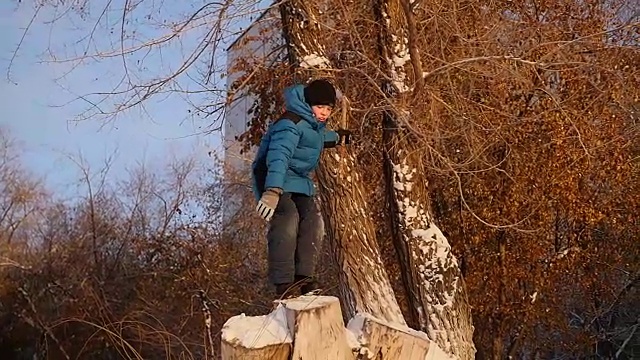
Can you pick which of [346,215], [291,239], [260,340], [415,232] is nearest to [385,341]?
[260,340]

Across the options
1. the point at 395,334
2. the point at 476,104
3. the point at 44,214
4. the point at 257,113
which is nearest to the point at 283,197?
the point at 395,334

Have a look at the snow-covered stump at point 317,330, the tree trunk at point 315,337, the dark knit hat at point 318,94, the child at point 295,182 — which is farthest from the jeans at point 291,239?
the snow-covered stump at point 317,330

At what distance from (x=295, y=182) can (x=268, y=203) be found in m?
0.43

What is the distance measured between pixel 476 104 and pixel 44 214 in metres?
20.4

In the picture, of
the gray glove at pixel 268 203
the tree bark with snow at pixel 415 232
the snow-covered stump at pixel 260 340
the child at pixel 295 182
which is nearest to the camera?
the snow-covered stump at pixel 260 340

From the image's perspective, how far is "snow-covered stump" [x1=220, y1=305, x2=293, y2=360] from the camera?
10.1ft

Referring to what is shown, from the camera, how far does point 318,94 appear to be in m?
4.28

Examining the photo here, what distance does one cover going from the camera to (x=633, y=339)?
524 inches

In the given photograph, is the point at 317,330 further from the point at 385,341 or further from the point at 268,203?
the point at 268,203

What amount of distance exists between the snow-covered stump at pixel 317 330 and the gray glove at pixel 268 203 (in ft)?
2.48

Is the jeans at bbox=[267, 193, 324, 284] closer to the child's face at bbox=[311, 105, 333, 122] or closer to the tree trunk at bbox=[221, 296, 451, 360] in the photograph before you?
the child's face at bbox=[311, 105, 333, 122]

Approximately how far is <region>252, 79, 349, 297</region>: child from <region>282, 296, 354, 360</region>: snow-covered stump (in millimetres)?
949

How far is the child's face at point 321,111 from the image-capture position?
170 inches

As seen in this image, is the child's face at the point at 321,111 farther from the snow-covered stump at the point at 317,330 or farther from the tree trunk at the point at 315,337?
the snow-covered stump at the point at 317,330
